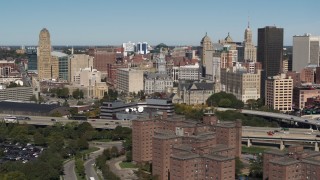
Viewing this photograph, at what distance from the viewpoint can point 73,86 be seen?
81.0 meters

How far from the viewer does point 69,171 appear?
3597cm

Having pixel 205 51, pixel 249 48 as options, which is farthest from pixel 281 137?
pixel 249 48

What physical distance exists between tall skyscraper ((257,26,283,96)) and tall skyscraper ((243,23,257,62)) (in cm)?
1557

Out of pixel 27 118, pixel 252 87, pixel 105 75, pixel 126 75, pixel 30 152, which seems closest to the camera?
pixel 30 152

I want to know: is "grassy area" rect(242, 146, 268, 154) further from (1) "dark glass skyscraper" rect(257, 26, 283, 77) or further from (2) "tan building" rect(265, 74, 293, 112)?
(1) "dark glass skyscraper" rect(257, 26, 283, 77)

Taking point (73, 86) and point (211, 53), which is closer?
point (73, 86)

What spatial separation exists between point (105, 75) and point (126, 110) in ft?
147

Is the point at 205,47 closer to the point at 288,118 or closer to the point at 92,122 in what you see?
the point at 288,118

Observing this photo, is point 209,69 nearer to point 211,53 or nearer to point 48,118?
point 211,53

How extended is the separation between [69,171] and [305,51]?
2733 inches

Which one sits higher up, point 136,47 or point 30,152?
point 136,47

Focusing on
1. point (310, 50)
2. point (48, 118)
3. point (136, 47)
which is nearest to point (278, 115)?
point (48, 118)

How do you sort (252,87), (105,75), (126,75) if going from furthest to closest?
1. (105,75)
2. (126,75)
3. (252,87)

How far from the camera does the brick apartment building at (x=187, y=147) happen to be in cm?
2986
